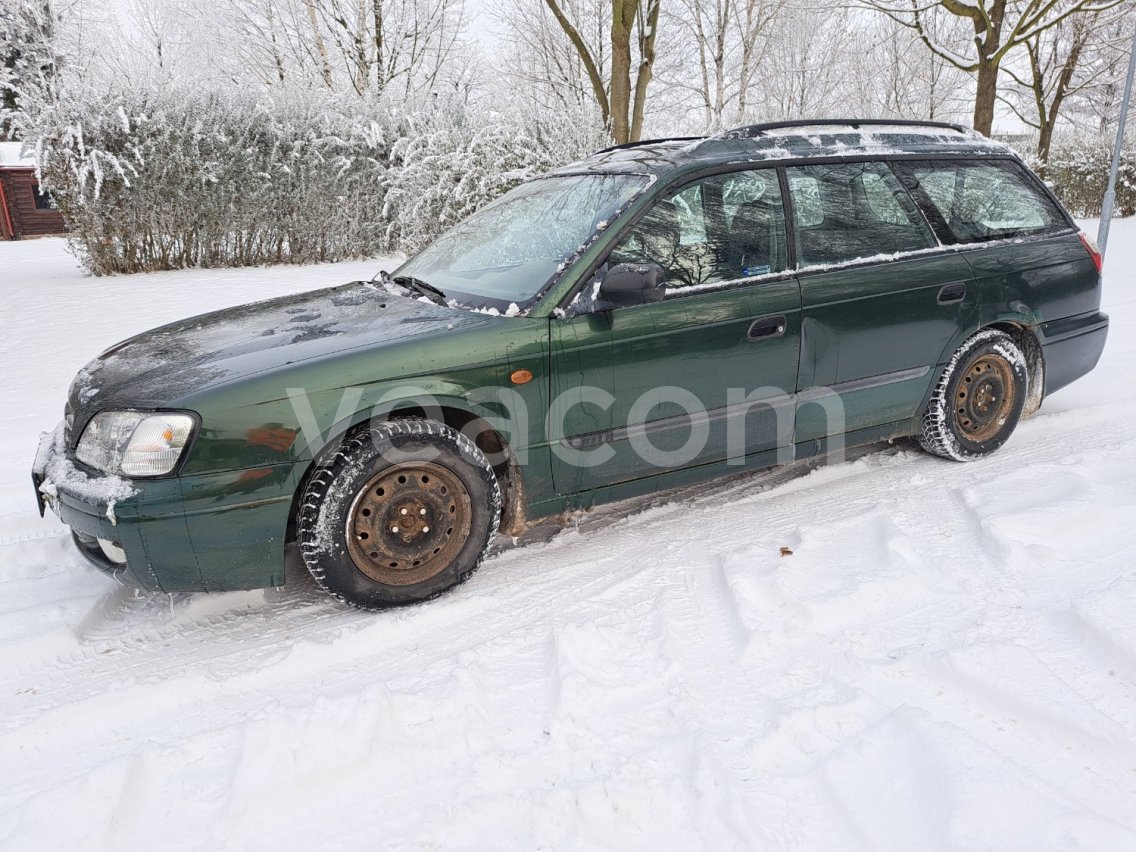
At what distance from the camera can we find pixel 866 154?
13.1 ft

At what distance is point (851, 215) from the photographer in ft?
12.8

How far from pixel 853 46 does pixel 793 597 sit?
1302 inches

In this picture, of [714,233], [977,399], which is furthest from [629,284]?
[977,399]

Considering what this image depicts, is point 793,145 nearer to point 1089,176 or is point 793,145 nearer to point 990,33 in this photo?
point 990,33

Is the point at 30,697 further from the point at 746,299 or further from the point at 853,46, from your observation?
the point at 853,46

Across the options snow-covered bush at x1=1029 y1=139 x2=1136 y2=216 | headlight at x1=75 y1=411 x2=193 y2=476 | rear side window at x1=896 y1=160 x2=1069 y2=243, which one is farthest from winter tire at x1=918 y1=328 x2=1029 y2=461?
snow-covered bush at x1=1029 y1=139 x2=1136 y2=216

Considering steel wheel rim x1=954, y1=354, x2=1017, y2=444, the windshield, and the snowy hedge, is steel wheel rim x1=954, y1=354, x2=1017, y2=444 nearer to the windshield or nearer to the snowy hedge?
the windshield

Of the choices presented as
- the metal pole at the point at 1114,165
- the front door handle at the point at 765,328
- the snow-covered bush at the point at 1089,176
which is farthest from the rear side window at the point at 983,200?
the snow-covered bush at the point at 1089,176

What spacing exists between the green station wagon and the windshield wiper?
2 cm

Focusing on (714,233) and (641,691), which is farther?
(714,233)

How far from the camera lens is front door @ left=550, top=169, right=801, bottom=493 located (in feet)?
10.7

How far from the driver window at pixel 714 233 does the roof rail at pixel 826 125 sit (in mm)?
256

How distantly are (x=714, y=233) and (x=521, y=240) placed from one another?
87 centimetres

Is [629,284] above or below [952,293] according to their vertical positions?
above
